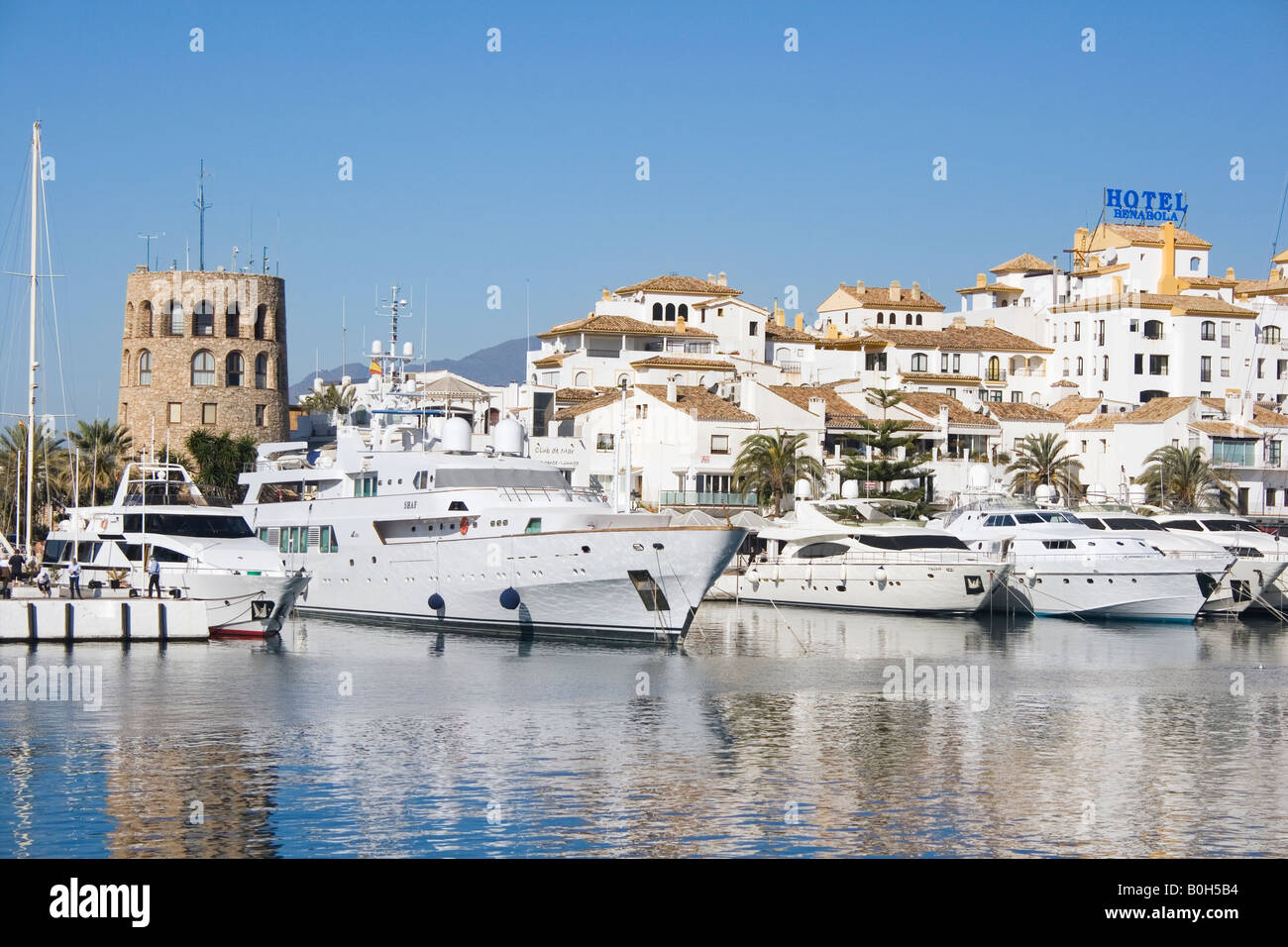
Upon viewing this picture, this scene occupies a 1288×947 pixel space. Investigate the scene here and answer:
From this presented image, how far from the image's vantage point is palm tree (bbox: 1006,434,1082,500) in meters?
82.0

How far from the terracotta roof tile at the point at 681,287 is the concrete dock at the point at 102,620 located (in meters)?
63.4

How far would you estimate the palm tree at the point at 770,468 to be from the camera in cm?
7512

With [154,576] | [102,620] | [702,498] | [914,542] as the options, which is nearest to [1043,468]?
[702,498]

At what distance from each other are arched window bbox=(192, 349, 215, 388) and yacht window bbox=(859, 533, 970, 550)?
46.9 m

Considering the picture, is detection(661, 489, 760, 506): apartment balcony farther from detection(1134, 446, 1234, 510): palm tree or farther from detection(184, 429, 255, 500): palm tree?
detection(184, 429, 255, 500): palm tree

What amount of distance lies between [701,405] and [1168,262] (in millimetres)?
44352

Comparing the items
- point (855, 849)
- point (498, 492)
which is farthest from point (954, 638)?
point (855, 849)

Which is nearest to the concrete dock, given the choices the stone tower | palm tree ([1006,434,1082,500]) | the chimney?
the stone tower

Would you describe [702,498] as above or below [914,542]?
above

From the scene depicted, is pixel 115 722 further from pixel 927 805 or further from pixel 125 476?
pixel 125 476

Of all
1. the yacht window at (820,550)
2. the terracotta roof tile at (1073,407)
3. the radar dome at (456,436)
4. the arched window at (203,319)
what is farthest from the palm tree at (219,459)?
the terracotta roof tile at (1073,407)

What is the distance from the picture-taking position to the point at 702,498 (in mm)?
76375

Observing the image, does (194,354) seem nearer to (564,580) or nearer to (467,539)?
(467,539)
